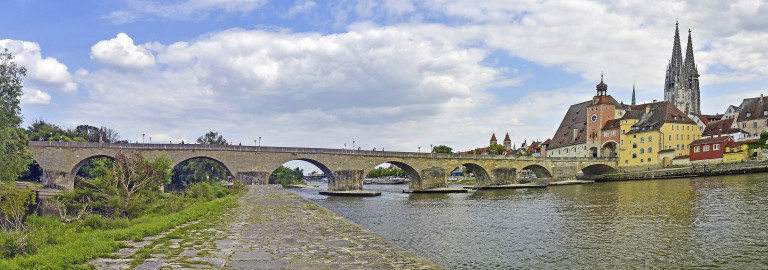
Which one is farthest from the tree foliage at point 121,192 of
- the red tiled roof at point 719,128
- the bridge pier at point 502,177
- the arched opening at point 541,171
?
the red tiled roof at point 719,128

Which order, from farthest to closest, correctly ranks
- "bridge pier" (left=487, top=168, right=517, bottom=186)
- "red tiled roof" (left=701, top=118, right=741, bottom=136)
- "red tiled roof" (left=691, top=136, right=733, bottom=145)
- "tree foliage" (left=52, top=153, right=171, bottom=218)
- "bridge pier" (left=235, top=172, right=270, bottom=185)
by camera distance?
"red tiled roof" (left=701, top=118, right=741, bottom=136)
"bridge pier" (left=487, top=168, right=517, bottom=186)
"red tiled roof" (left=691, top=136, right=733, bottom=145)
"bridge pier" (left=235, top=172, right=270, bottom=185)
"tree foliage" (left=52, top=153, right=171, bottom=218)

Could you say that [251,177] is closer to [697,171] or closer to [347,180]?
[347,180]

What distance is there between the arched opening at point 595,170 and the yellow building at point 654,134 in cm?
224

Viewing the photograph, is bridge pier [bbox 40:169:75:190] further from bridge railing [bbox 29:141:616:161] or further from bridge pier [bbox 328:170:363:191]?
bridge pier [bbox 328:170:363:191]

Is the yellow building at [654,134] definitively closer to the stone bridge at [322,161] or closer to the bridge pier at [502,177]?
the stone bridge at [322,161]

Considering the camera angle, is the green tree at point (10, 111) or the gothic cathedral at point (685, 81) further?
the gothic cathedral at point (685, 81)

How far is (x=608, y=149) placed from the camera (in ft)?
307

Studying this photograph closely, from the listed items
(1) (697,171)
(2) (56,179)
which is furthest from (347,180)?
(1) (697,171)

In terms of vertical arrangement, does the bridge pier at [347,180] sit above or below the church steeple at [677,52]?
below

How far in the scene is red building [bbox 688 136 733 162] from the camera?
75.8m

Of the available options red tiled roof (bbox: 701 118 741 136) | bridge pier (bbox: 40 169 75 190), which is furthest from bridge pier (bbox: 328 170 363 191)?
red tiled roof (bbox: 701 118 741 136)

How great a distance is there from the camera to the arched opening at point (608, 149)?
92625 mm

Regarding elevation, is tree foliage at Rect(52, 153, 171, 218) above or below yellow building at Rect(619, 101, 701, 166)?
below

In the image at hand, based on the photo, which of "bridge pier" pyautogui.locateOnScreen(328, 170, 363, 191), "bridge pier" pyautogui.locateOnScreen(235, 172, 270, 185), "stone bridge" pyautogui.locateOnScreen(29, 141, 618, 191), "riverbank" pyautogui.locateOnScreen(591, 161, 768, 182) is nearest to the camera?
"stone bridge" pyautogui.locateOnScreen(29, 141, 618, 191)
